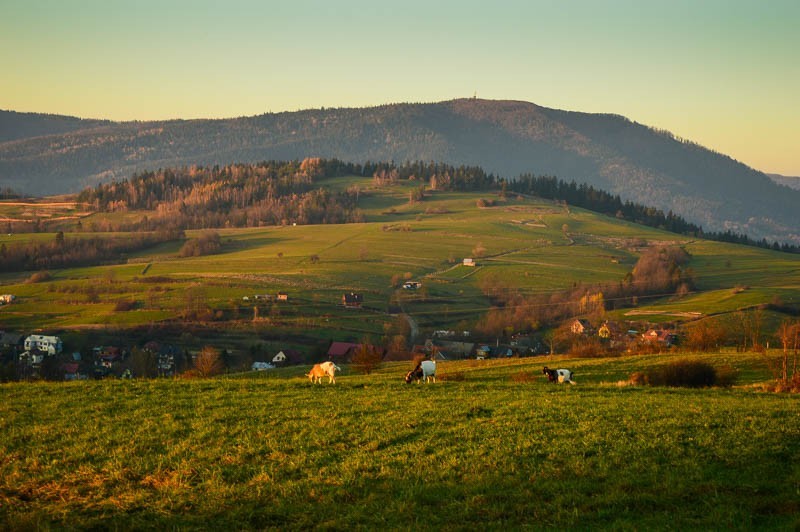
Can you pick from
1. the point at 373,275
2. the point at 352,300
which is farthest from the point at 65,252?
the point at 352,300

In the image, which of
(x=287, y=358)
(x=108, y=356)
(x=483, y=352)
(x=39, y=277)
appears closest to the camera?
(x=108, y=356)

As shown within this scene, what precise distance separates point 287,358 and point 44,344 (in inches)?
992

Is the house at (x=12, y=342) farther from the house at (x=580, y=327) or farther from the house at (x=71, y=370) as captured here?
the house at (x=580, y=327)

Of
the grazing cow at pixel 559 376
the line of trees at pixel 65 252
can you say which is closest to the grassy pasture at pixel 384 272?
the line of trees at pixel 65 252

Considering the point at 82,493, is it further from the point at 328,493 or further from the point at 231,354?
the point at 231,354

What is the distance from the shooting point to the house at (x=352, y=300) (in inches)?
4050

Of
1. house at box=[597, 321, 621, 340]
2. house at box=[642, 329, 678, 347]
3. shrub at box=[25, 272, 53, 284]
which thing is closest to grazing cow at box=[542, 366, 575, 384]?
house at box=[642, 329, 678, 347]

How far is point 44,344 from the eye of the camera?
260 feet

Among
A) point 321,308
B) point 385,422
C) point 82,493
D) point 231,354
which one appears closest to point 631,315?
point 321,308

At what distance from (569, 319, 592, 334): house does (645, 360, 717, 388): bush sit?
57609 mm

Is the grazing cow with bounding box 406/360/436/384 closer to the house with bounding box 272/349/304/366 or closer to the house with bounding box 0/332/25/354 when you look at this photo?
the house with bounding box 272/349/304/366

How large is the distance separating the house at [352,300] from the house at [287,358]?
2350 centimetres

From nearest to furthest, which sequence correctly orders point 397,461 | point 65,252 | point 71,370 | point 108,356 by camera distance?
point 397,461 < point 71,370 < point 108,356 < point 65,252

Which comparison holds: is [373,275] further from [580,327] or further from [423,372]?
[423,372]
